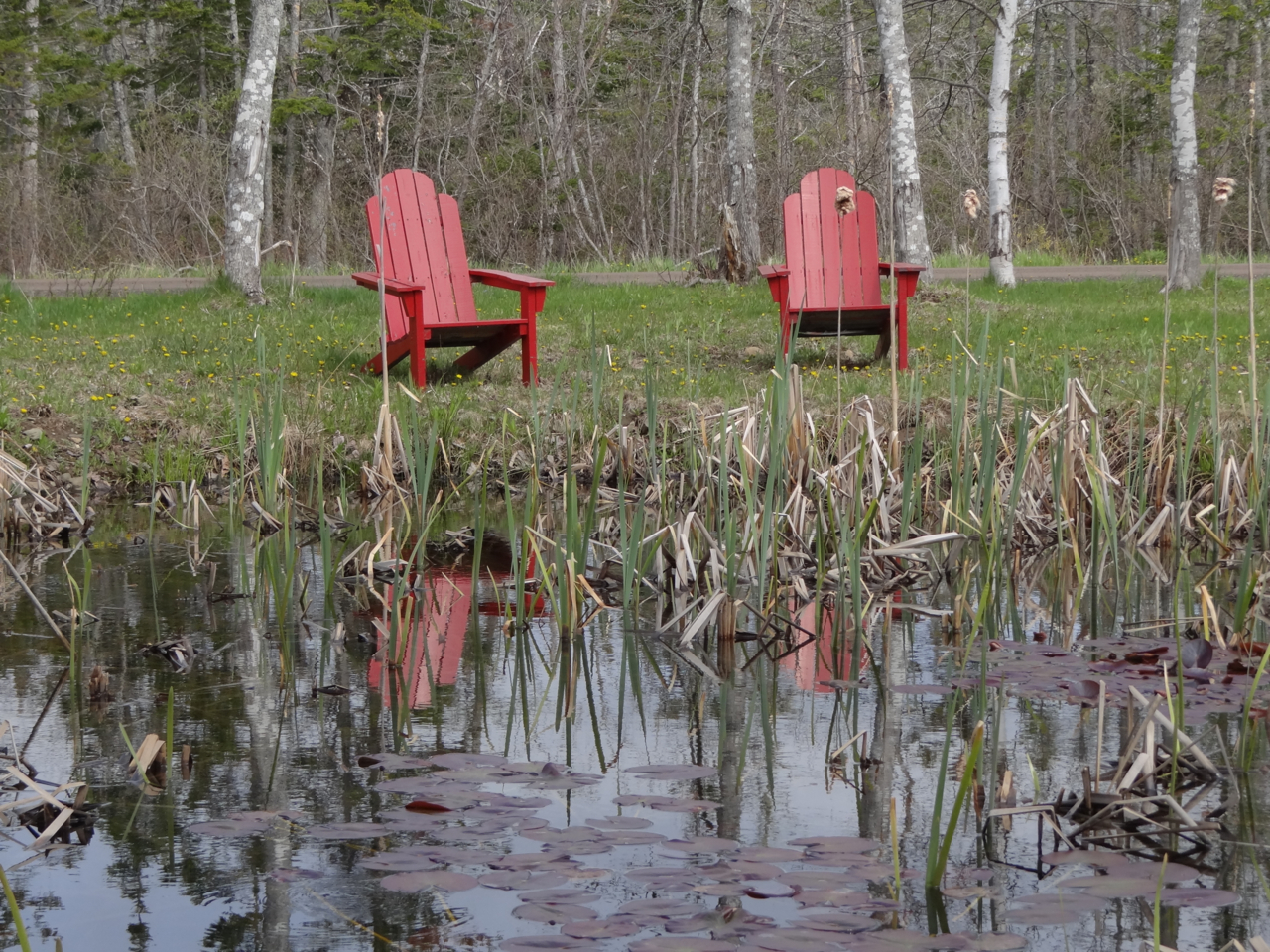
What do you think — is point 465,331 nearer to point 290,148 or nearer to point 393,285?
point 393,285

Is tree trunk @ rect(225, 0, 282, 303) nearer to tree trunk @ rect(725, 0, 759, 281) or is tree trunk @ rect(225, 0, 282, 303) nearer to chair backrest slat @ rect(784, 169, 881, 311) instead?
tree trunk @ rect(725, 0, 759, 281)

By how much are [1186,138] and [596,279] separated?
4.55 metres

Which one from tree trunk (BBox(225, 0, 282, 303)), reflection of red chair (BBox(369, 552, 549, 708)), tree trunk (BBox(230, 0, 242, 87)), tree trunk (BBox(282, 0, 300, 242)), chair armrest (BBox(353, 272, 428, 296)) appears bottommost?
reflection of red chair (BBox(369, 552, 549, 708))

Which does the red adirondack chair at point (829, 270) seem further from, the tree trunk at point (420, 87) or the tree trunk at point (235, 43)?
the tree trunk at point (235, 43)

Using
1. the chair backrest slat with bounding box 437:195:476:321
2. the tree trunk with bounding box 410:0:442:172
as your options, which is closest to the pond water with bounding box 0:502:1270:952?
the chair backrest slat with bounding box 437:195:476:321

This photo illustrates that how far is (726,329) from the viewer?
25.5ft

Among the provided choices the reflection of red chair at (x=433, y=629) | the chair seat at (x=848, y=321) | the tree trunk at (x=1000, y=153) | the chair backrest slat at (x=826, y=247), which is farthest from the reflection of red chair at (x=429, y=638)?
the tree trunk at (x=1000, y=153)

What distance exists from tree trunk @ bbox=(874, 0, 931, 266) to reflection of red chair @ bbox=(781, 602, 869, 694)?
6.48 m

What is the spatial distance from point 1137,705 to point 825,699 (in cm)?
63

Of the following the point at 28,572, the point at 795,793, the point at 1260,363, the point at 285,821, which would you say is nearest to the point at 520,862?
the point at 285,821

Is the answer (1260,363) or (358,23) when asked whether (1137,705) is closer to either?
(1260,363)

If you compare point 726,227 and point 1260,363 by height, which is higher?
point 726,227

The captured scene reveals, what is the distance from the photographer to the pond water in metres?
1.71

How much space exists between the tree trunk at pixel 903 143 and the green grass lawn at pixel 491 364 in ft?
1.32
